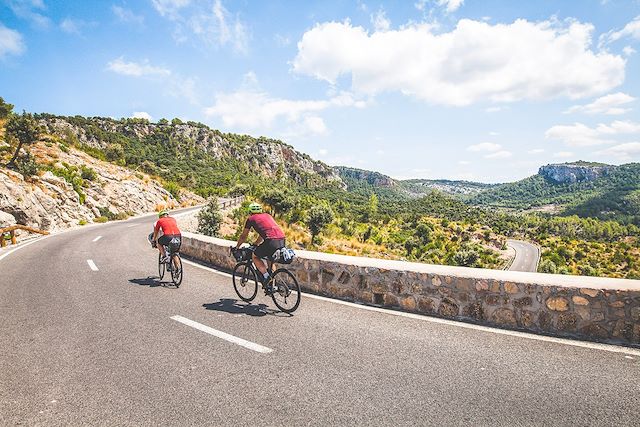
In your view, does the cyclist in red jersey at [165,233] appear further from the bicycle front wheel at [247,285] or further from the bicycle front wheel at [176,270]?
the bicycle front wheel at [247,285]

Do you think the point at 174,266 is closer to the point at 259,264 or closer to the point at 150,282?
the point at 150,282

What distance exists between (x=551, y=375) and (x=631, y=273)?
252 feet

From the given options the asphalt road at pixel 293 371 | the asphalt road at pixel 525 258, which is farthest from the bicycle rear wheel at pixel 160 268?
the asphalt road at pixel 525 258

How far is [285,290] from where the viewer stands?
612cm

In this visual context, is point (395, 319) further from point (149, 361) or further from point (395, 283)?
point (149, 361)

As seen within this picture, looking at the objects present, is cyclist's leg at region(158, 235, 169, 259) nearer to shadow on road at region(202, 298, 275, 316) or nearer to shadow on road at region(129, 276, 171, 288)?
shadow on road at region(129, 276, 171, 288)

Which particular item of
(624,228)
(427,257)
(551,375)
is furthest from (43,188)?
(624,228)

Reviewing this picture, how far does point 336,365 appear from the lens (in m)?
3.93

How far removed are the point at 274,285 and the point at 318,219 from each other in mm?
30969

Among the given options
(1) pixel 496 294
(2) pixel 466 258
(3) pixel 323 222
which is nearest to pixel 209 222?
(3) pixel 323 222

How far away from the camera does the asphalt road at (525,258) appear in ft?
211

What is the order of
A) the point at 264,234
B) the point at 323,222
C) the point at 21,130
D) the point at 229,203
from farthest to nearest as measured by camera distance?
the point at 229,203 < the point at 323,222 < the point at 21,130 < the point at 264,234

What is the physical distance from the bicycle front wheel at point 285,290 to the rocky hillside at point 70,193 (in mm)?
20640

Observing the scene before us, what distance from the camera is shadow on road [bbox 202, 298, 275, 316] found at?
6004 millimetres
